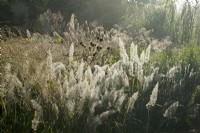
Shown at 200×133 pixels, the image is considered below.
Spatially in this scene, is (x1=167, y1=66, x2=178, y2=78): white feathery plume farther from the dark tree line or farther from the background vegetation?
the dark tree line

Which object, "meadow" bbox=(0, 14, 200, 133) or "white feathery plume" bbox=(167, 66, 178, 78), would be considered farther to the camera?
"white feathery plume" bbox=(167, 66, 178, 78)

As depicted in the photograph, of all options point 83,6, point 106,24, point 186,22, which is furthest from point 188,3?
point 83,6

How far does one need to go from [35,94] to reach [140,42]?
4588mm

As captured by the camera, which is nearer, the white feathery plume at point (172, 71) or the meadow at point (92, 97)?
the meadow at point (92, 97)

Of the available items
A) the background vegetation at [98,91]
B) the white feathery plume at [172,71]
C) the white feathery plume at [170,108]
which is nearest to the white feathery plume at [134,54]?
Answer: the background vegetation at [98,91]

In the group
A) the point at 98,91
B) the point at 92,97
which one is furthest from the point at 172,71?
the point at 92,97

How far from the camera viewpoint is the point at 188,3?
1096 centimetres

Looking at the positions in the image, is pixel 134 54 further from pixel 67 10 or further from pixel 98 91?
pixel 67 10

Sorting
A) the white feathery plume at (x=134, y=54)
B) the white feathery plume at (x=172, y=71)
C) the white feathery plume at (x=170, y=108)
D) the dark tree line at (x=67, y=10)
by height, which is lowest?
the white feathery plume at (x=170, y=108)

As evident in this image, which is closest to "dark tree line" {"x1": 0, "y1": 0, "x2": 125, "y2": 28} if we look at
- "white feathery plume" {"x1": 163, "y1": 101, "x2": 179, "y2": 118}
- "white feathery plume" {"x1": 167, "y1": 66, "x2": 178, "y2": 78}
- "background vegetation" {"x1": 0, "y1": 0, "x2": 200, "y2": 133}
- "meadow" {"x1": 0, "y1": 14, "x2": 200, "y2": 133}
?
"background vegetation" {"x1": 0, "y1": 0, "x2": 200, "y2": 133}

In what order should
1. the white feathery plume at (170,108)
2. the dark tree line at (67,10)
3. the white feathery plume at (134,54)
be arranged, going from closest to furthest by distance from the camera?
the white feathery plume at (170,108)
the white feathery plume at (134,54)
the dark tree line at (67,10)

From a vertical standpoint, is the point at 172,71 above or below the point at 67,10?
below

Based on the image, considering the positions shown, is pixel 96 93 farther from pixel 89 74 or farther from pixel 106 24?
pixel 106 24

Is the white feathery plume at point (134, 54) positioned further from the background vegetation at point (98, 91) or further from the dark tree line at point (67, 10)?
the dark tree line at point (67, 10)
